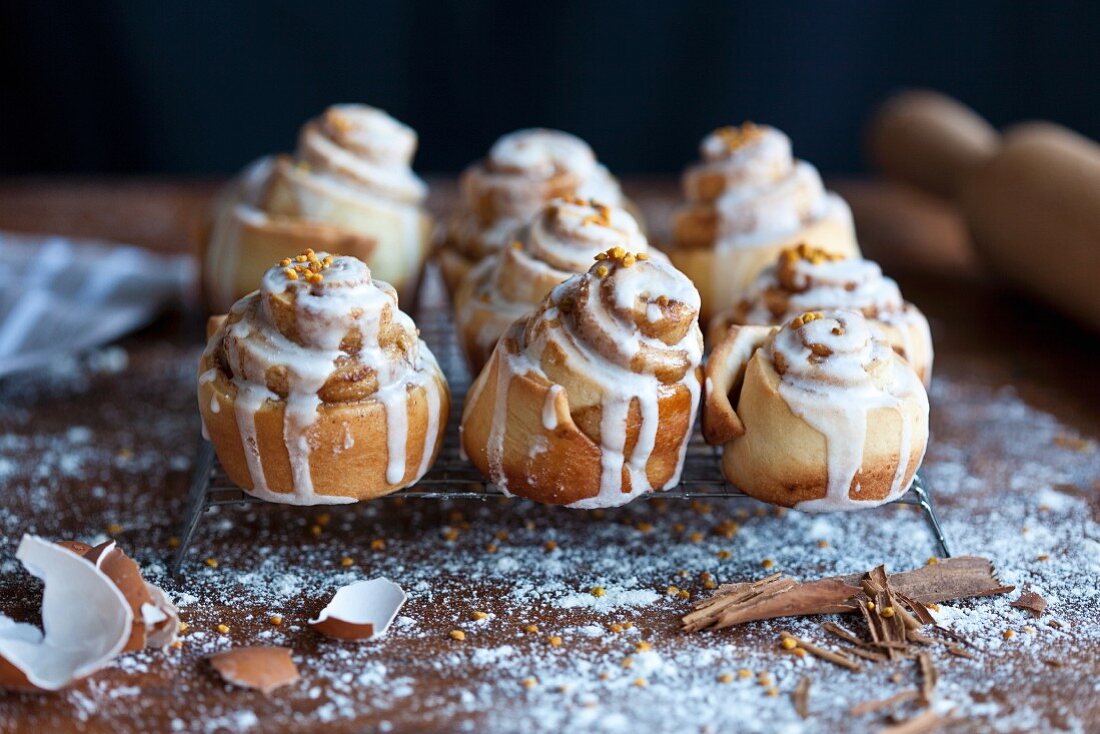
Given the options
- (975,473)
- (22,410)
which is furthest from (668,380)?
(22,410)

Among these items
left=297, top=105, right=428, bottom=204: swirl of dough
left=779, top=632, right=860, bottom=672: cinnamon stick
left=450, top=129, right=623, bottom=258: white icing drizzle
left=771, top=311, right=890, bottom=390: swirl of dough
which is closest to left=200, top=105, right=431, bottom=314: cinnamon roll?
left=297, top=105, right=428, bottom=204: swirl of dough

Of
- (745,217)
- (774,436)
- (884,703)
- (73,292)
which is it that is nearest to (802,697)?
(884,703)

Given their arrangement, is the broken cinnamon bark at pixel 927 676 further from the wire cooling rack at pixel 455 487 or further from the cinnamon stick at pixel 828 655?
the wire cooling rack at pixel 455 487

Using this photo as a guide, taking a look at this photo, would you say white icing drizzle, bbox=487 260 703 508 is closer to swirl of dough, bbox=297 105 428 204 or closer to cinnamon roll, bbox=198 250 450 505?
cinnamon roll, bbox=198 250 450 505

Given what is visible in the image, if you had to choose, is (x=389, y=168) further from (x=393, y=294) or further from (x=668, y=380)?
(x=668, y=380)

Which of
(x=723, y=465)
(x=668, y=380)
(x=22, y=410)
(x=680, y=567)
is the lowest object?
→ (x=22, y=410)

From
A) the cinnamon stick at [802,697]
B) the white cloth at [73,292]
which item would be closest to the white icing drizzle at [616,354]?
the cinnamon stick at [802,697]
